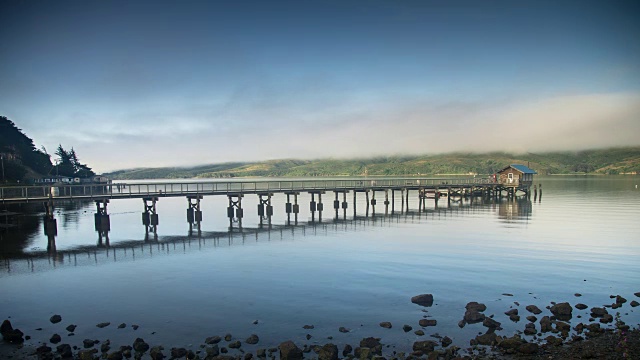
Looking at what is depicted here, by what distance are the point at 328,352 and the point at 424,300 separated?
8.21m

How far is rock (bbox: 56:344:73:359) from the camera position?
16.1 meters

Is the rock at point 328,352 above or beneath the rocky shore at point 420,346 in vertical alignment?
above

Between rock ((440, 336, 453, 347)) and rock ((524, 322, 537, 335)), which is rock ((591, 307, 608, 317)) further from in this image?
rock ((440, 336, 453, 347))

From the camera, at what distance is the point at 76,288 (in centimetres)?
2625

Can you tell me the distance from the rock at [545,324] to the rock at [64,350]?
18.9m

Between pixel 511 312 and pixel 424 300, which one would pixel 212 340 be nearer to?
pixel 424 300

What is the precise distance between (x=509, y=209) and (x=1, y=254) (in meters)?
71.4

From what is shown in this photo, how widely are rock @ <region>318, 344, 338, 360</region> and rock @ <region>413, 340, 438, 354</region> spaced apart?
10.1 ft

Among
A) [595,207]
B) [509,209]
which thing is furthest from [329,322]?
[595,207]

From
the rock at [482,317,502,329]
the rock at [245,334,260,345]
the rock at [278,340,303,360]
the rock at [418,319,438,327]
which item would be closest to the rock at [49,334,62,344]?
the rock at [245,334,260,345]

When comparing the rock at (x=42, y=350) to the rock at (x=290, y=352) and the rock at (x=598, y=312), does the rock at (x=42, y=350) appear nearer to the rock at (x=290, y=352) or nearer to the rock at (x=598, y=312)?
the rock at (x=290, y=352)

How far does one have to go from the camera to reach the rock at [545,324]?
17806 millimetres

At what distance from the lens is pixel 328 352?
51.2 feet

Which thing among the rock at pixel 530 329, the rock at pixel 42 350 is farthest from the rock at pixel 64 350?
the rock at pixel 530 329
